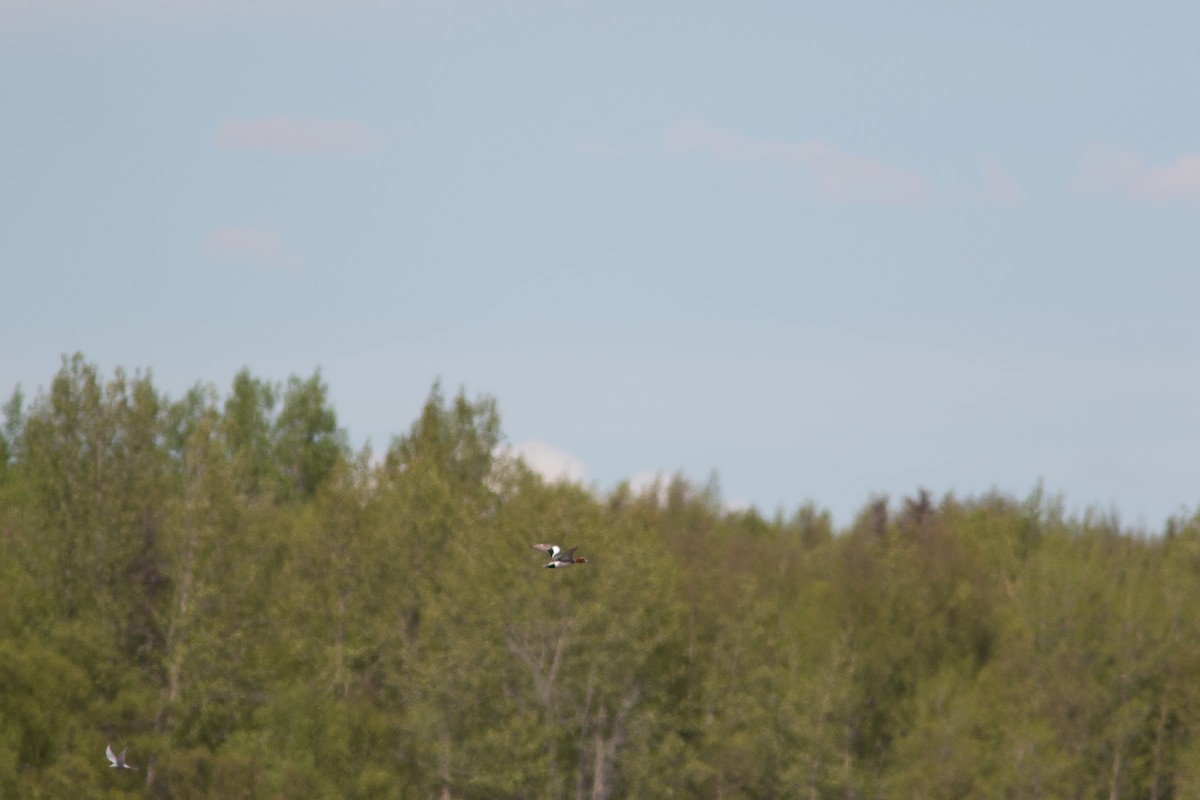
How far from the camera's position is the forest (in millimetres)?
70438

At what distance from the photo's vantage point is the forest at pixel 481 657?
231ft

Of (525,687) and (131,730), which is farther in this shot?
(525,687)

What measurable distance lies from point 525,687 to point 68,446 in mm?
21359

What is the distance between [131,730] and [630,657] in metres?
19.7

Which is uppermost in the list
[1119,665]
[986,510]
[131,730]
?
[986,510]

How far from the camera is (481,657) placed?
246ft

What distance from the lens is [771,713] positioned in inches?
2987

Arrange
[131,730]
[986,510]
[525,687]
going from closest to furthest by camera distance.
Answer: [131,730], [525,687], [986,510]

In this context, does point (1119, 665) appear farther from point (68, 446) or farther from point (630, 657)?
point (68, 446)

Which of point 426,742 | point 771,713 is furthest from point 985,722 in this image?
point 426,742

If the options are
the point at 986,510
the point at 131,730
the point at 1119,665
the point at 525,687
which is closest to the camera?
the point at 131,730

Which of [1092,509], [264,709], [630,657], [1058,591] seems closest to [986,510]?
[1092,509]

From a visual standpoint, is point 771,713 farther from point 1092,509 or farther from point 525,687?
point 1092,509

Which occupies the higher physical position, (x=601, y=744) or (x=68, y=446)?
(x=68, y=446)
